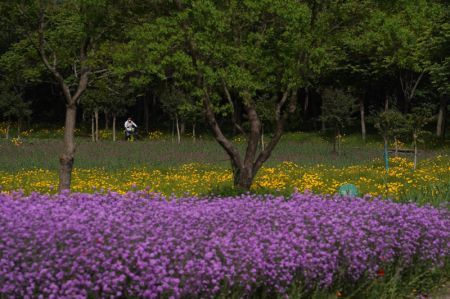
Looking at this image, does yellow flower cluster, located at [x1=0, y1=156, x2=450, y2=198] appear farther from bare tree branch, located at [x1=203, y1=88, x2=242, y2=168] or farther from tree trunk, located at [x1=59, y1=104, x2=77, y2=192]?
tree trunk, located at [x1=59, y1=104, x2=77, y2=192]

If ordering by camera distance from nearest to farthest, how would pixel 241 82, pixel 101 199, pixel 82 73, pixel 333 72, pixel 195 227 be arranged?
pixel 195 227, pixel 101 199, pixel 241 82, pixel 82 73, pixel 333 72

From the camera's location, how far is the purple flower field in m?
4.41

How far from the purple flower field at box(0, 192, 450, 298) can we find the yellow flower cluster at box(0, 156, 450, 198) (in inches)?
265

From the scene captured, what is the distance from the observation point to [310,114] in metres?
60.2

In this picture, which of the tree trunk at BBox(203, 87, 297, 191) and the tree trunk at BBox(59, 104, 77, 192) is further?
the tree trunk at BBox(59, 104, 77, 192)

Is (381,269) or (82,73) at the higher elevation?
(82,73)

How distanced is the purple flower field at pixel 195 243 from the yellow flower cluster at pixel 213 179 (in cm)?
673

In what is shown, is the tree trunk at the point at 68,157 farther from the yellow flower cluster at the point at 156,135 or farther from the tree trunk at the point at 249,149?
the yellow flower cluster at the point at 156,135

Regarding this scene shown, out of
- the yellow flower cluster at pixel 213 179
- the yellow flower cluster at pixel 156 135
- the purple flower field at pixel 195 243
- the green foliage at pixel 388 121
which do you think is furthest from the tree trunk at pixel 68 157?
the yellow flower cluster at pixel 156 135

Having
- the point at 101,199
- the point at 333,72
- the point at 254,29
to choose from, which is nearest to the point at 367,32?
Result: the point at 254,29

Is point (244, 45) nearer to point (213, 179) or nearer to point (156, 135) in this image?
point (213, 179)

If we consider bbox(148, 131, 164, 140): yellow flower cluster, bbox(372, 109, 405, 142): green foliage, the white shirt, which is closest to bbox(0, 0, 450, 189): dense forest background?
bbox(372, 109, 405, 142): green foliage

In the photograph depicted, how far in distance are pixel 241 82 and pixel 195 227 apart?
222 inches

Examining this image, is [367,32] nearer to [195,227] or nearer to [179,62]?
[179,62]
